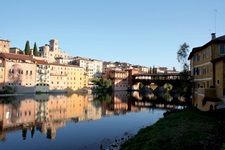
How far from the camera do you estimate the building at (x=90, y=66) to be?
139m

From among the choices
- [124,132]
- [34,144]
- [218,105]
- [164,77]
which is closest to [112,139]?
[124,132]

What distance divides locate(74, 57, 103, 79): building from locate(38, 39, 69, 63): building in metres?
21.1

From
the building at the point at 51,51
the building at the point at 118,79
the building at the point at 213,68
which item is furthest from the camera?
the building at the point at 51,51

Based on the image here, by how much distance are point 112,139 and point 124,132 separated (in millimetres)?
3231

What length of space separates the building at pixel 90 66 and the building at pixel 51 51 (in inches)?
831

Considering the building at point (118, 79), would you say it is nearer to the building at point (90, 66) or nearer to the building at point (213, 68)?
the building at point (90, 66)

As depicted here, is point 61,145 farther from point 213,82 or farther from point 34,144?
point 213,82

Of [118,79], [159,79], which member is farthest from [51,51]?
[159,79]

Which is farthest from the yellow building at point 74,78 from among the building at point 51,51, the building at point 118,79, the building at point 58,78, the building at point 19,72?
the building at point 51,51

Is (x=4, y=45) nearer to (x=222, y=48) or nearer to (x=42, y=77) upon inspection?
(x=42, y=77)

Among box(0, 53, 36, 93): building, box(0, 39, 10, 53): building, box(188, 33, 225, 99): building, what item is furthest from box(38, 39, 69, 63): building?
box(188, 33, 225, 99): building

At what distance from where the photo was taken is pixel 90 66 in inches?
5640

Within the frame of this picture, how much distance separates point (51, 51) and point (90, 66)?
36152 mm

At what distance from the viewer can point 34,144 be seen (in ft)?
59.4
